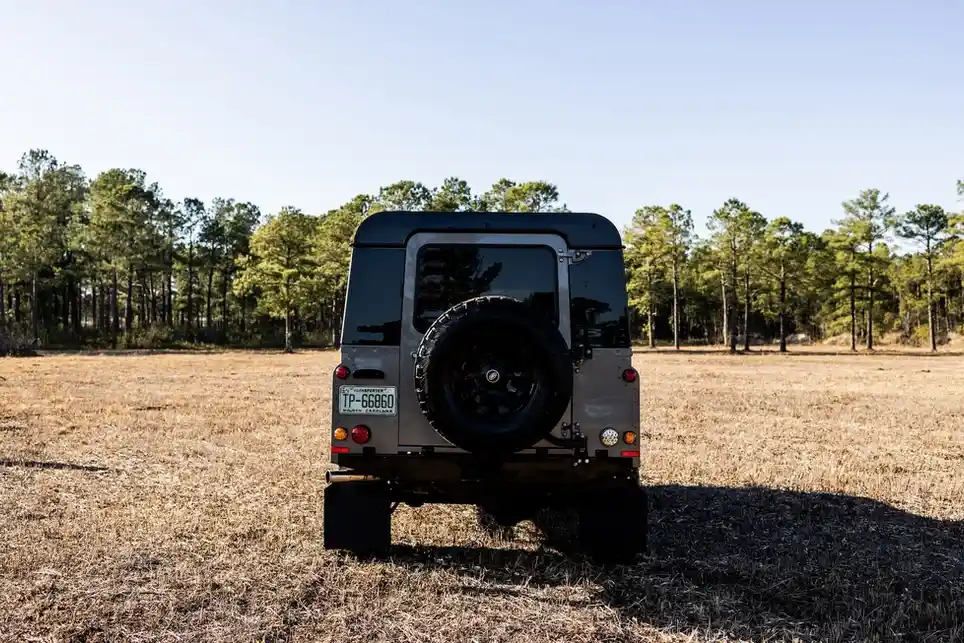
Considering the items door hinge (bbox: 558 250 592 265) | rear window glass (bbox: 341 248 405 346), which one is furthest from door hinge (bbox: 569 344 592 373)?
rear window glass (bbox: 341 248 405 346)

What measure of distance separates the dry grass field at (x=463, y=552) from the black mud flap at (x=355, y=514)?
0.18m

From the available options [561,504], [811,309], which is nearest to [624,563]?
[561,504]

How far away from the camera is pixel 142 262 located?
60.4m

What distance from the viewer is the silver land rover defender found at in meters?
4.89

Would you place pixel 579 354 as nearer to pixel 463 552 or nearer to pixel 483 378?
pixel 483 378

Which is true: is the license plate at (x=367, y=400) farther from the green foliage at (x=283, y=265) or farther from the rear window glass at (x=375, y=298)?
the green foliage at (x=283, y=265)

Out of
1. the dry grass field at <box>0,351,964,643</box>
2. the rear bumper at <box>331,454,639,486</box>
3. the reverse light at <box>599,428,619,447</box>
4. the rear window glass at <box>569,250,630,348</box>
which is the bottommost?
the dry grass field at <box>0,351,964,643</box>

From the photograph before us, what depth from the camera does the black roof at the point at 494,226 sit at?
5172 mm

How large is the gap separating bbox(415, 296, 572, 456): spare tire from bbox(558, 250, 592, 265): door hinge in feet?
2.22

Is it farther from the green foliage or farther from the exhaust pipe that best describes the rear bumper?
the green foliage

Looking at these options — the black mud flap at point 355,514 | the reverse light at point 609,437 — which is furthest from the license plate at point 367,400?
the reverse light at point 609,437

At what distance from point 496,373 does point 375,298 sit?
1.11m

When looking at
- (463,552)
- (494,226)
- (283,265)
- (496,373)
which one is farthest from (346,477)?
(283,265)

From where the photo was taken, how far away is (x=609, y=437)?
4969 millimetres
